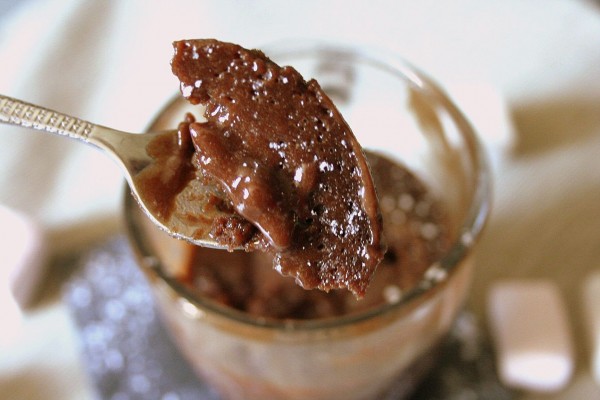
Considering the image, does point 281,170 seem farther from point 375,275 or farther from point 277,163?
point 375,275

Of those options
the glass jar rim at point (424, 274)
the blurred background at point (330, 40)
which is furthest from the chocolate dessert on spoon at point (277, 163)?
the blurred background at point (330, 40)

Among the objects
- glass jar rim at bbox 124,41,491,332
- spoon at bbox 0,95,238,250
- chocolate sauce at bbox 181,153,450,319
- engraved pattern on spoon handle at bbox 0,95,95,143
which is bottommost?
chocolate sauce at bbox 181,153,450,319

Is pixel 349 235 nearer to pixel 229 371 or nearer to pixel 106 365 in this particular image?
pixel 229 371

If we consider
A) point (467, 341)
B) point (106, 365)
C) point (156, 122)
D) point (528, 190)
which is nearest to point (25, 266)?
point (106, 365)

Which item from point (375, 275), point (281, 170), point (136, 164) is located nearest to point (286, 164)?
point (281, 170)

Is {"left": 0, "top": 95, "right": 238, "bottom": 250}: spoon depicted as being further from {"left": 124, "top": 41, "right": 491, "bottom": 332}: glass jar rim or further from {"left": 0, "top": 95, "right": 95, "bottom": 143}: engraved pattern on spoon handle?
{"left": 124, "top": 41, "right": 491, "bottom": 332}: glass jar rim

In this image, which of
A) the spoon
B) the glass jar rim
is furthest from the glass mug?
the spoon
